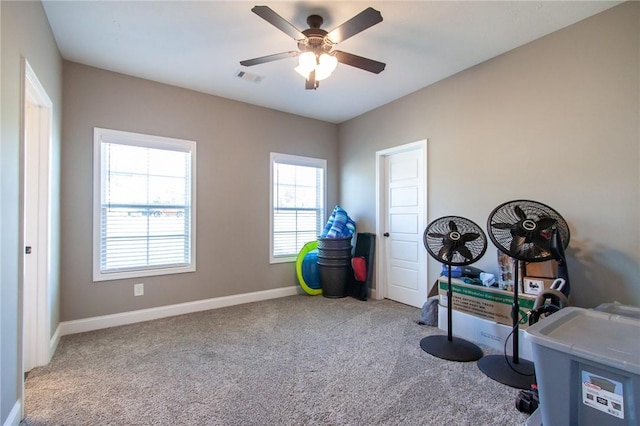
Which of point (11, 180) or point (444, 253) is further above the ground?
point (11, 180)

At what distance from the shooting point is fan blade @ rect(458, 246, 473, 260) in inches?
97.1

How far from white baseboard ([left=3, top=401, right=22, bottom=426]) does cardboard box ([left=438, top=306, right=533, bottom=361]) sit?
310 centimetres

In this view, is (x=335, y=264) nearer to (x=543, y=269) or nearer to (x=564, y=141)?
(x=543, y=269)

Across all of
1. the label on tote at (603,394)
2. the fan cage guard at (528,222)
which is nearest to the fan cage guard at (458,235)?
the fan cage guard at (528,222)

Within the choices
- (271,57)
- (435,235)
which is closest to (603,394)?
(435,235)

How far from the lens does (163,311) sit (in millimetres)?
3432

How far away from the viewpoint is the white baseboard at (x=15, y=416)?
60.1 inches

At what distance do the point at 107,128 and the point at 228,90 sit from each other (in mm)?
1365

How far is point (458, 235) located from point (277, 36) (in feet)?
7.41

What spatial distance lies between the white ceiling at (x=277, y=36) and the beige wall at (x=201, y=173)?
0.85 feet

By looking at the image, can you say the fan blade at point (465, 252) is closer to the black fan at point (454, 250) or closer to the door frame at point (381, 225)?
the black fan at point (454, 250)

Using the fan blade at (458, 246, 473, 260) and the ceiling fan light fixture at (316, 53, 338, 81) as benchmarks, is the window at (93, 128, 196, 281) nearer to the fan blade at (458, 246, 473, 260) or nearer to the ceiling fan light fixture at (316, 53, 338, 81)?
the ceiling fan light fixture at (316, 53, 338, 81)

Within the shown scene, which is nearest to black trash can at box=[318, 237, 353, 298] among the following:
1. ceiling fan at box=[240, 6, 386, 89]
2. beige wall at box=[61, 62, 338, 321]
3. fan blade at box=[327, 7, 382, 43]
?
beige wall at box=[61, 62, 338, 321]

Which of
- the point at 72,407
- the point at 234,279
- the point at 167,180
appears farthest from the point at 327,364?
the point at 167,180
